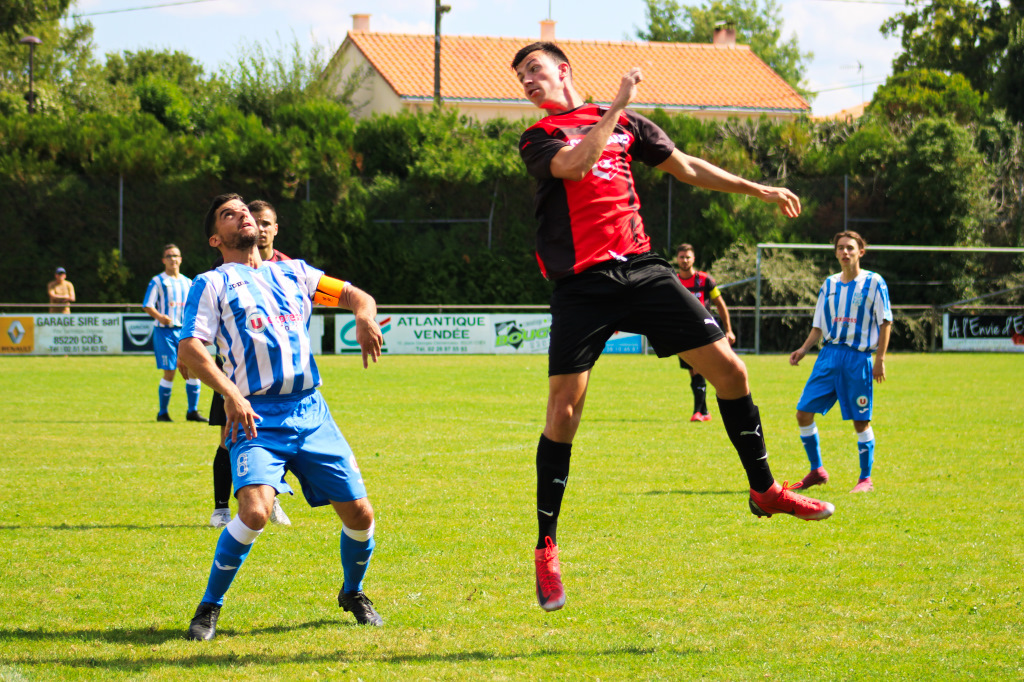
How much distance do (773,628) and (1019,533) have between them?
113 inches

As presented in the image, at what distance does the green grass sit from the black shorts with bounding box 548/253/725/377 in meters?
1.25

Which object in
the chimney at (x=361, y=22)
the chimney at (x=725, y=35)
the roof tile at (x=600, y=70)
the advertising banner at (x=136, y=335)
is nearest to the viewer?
the advertising banner at (x=136, y=335)

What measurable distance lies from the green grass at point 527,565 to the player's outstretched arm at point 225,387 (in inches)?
37.4

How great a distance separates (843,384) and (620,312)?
14.8 ft

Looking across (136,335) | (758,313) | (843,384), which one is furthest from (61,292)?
(843,384)

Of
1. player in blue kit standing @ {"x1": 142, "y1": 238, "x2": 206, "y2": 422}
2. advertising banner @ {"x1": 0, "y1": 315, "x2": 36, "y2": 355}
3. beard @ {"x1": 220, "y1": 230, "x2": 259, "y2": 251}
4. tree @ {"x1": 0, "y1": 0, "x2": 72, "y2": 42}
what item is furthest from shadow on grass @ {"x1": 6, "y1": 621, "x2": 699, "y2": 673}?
tree @ {"x1": 0, "y1": 0, "x2": 72, "y2": 42}

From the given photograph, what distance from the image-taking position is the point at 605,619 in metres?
4.75

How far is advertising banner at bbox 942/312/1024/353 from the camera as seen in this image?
27.6 meters

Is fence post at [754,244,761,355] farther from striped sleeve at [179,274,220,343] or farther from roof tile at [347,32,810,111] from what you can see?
striped sleeve at [179,274,220,343]

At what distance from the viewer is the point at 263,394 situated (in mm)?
4547

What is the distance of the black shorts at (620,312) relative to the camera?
4453mm

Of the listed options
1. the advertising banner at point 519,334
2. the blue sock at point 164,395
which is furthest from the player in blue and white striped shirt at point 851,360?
the advertising banner at point 519,334

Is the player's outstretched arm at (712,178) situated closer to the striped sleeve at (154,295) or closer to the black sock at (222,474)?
the black sock at (222,474)

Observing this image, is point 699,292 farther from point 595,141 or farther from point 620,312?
point 595,141
